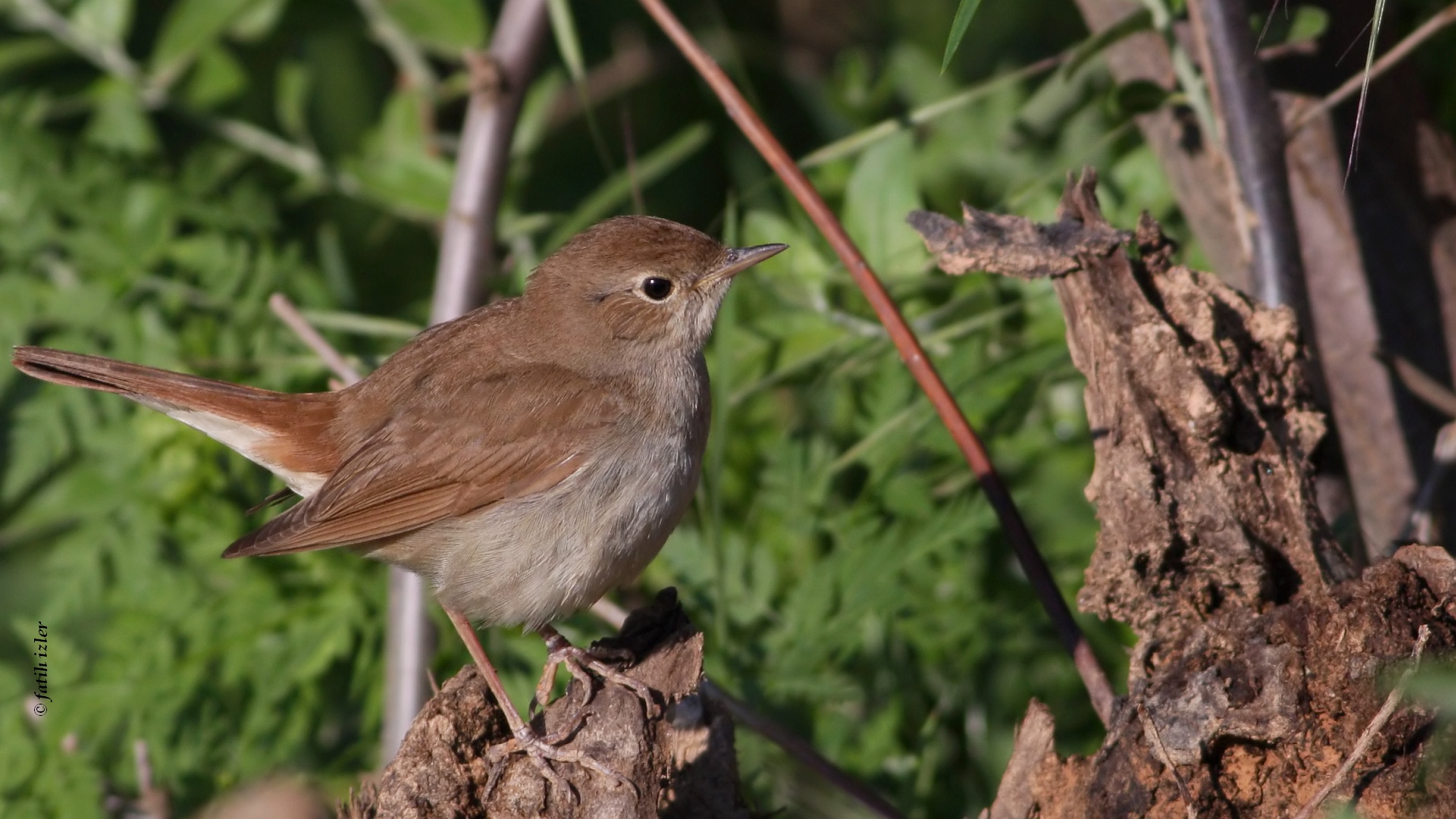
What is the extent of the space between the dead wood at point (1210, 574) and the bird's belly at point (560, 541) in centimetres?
97

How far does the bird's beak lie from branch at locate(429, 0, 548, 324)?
3.91ft

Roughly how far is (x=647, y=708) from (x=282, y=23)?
3881mm

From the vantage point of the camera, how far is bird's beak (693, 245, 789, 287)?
3652mm

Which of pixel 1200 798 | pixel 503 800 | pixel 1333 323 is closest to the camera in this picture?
pixel 1200 798

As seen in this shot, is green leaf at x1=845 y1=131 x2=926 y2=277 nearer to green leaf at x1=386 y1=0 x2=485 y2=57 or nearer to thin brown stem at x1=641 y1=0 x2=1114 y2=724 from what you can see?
thin brown stem at x1=641 y1=0 x2=1114 y2=724

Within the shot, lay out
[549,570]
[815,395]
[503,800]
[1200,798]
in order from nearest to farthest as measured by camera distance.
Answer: [1200,798]
[503,800]
[549,570]
[815,395]

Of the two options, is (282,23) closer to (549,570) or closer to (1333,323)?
(549,570)

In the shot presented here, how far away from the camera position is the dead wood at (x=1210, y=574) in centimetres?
240

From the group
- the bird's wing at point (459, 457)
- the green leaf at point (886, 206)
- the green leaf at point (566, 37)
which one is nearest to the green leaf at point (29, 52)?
the green leaf at point (566, 37)

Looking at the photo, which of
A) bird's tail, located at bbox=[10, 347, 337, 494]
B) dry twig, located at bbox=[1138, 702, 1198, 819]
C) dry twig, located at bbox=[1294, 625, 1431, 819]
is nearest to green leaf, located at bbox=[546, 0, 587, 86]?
bird's tail, located at bbox=[10, 347, 337, 494]

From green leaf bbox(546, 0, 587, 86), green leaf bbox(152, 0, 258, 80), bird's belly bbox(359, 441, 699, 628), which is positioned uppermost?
green leaf bbox(152, 0, 258, 80)

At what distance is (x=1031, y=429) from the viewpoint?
14.1 ft

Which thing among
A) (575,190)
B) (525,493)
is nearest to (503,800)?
(525,493)

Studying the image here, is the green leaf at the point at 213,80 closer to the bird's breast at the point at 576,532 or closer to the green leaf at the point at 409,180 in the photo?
the green leaf at the point at 409,180
